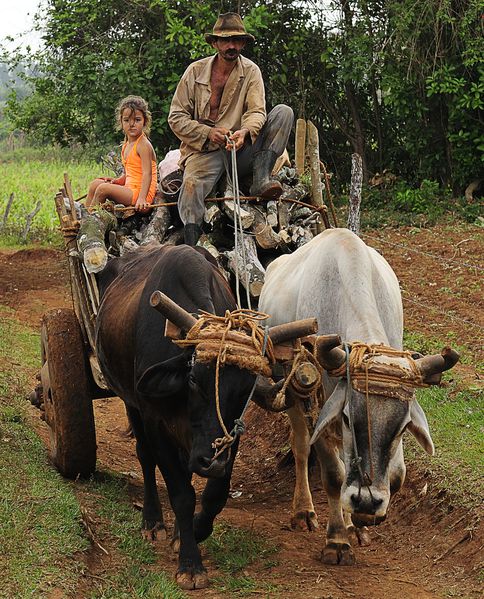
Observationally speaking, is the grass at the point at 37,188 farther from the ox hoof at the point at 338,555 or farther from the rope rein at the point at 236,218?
the ox hoof at the point at 338,555

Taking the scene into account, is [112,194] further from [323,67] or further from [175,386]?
[323,67]

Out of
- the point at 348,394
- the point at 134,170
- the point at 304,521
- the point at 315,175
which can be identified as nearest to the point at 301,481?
the point at 304,521

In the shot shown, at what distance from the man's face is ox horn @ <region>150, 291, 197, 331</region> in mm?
2905

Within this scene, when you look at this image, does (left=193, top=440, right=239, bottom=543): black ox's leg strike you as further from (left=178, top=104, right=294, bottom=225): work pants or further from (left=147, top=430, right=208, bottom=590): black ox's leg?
(left=178, top=104, right=294, bottom=225): work pants

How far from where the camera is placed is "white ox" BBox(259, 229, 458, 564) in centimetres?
429

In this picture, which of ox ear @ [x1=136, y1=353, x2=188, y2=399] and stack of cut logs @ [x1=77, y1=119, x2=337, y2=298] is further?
stack of cut logs @ [x1=77, y1=119, x2=337, y2=298]

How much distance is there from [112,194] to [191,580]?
3.03m

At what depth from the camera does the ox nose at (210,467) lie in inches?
172

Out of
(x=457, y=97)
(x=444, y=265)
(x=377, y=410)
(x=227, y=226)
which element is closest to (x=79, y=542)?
(x=377, y=410)

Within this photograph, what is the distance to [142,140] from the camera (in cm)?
725

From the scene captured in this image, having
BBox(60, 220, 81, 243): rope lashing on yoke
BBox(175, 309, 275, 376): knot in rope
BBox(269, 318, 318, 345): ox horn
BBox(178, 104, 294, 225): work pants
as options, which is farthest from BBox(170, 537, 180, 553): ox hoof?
BBox(60, 220, 81, 243): rope lashing on yoke

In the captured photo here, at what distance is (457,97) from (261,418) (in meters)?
7.46

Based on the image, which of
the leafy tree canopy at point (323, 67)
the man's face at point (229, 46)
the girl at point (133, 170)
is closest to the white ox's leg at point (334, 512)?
the girl at point (133, 170)

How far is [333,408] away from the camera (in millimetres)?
4492
